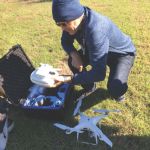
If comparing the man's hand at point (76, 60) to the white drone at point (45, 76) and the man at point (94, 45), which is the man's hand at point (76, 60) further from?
the white drone at point (45, 76)

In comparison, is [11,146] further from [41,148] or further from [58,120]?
[58,120]

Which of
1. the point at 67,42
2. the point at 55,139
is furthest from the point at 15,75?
the point at 55,139

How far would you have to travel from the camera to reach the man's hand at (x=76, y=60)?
150 inches

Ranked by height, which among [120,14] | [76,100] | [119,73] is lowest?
[120,14]

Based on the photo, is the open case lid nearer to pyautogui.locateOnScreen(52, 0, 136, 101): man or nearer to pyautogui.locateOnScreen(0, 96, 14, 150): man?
pyautogui.locateOnScreen(0, 96, 14, 150): man

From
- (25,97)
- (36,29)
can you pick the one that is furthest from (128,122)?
(36,29)

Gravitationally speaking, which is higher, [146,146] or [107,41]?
[107,41]

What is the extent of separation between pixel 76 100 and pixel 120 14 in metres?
2.62

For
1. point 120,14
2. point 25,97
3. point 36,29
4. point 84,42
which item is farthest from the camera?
point 120,14

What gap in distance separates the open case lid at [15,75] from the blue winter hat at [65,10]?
89 centimetres

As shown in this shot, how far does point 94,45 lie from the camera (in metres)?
3.27

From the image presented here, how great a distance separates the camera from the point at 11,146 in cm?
338

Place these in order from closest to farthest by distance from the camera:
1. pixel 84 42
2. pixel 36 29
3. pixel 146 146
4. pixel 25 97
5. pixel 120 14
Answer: pixel 146 146 < pixel 84 42 < pixel 25 97 < pixel 36 29 < pixel 120 14

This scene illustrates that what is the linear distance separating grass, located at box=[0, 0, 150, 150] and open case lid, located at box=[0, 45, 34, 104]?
0.68 feet
